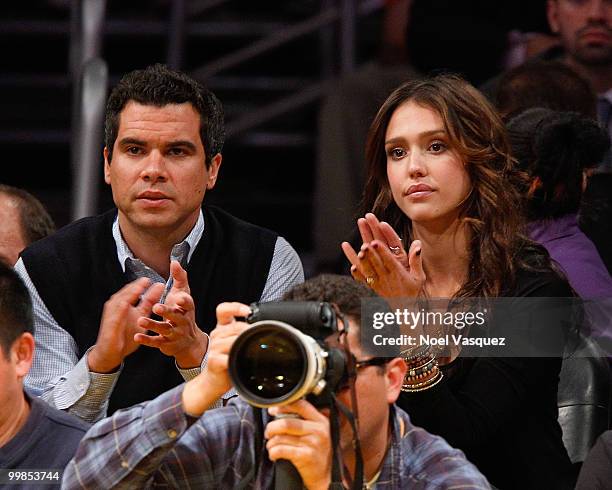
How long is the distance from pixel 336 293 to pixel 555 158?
94cm

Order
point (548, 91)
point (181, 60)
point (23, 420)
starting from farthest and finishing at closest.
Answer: point (181, 60), point (548, 91), point (23, 420)

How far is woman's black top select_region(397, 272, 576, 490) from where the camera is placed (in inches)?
86.4

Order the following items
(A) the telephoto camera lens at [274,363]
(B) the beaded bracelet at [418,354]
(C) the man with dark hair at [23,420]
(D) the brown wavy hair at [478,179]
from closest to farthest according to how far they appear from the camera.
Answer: (A) the telephoto camera lens at [274,363] < (C) the man with dark hair at [23,420] < (B) the beaded bracelet at [418,354] < (D) the brown wavy hair at [478,179]

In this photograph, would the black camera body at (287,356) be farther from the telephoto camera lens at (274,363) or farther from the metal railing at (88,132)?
the metal railing at (88,132)

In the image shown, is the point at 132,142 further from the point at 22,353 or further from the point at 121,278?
the point at 22,353

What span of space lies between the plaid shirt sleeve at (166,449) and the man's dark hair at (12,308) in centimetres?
31

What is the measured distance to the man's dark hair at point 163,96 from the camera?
8.36ft

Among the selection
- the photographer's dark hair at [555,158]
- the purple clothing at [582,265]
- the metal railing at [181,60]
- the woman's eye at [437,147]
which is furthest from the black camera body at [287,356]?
the metal railing at [181,60]

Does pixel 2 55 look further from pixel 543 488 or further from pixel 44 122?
pixel 543 488

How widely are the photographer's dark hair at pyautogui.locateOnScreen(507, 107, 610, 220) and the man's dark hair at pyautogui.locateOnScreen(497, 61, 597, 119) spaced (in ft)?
0.84

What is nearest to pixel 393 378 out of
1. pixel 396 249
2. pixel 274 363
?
pixel 274 363

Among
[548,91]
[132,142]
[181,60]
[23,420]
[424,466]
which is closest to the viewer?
[424,466]

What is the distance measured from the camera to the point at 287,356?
1688 millimetres

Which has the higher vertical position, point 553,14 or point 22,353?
point 553,14
